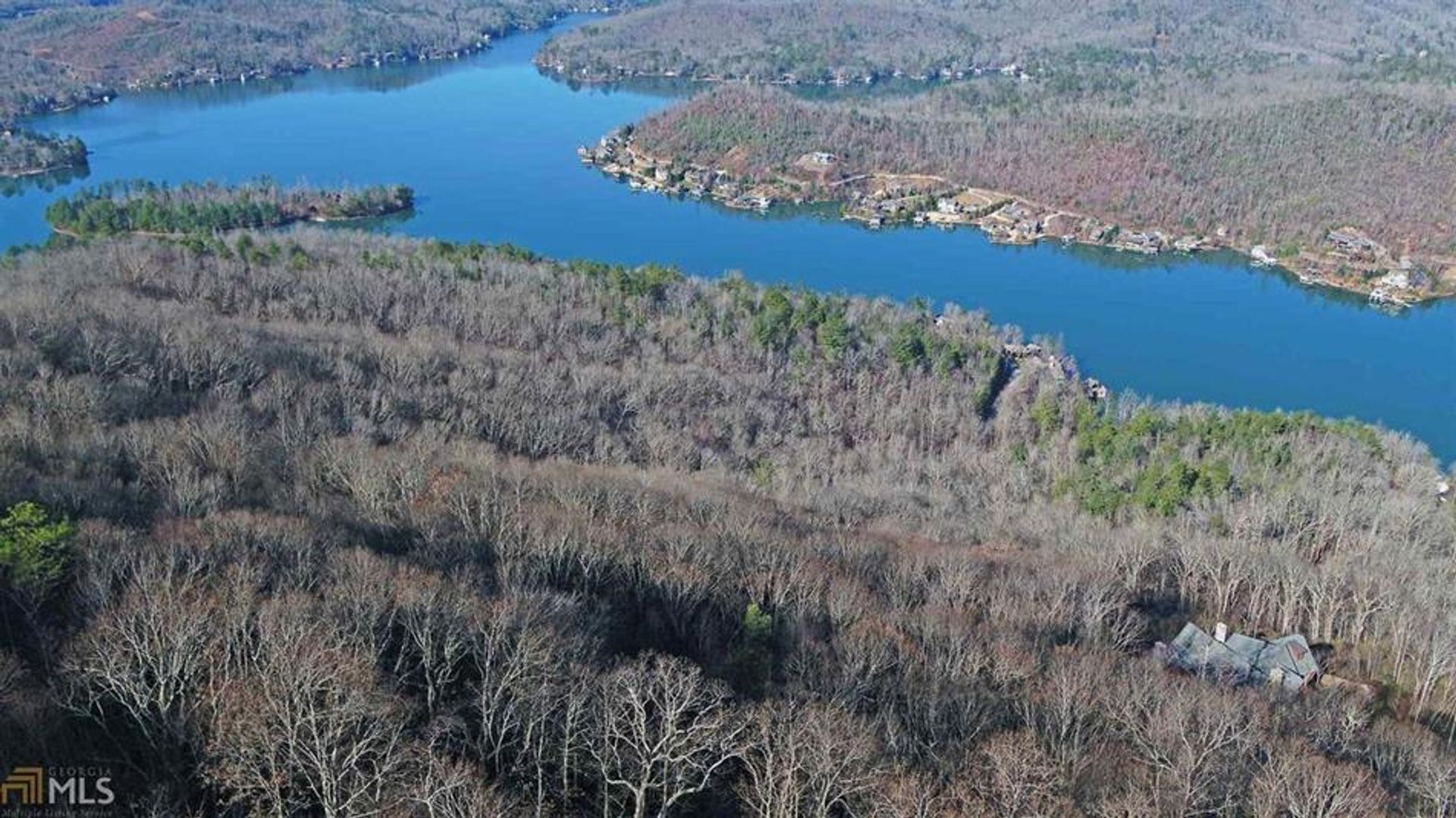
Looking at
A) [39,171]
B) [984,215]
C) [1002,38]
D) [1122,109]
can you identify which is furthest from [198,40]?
[1122,109]

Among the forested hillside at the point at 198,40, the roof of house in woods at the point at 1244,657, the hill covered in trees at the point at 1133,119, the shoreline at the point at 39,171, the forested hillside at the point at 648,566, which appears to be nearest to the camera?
the forested hillside at the point at 648,566

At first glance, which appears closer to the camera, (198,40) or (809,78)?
(198,40)

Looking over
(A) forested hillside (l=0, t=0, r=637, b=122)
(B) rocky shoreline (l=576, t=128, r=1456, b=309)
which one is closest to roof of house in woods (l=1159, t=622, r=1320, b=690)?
(B) rocky shoreline (l=576, t=128, r=1456, b=309)

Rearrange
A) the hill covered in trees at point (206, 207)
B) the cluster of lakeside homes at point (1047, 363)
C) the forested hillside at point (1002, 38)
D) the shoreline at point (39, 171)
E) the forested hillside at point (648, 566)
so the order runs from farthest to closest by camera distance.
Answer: the forested hillside at point (1002, 38)
the shoreline at point (39, 171)
the hill covered in trees at point (206, 207)
the cluster of lakeside homes at point (1047, 363)
the forested hillside at point (648, 566)

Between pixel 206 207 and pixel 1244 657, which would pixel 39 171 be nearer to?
pixel 206 207

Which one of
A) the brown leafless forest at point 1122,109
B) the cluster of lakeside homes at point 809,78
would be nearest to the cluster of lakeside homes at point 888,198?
the brown leafless forest at point 1122,109

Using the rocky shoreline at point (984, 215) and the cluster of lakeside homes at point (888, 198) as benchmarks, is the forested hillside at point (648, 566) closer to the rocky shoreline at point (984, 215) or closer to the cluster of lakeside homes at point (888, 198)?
the rocky shoreline at point (984, 215)
